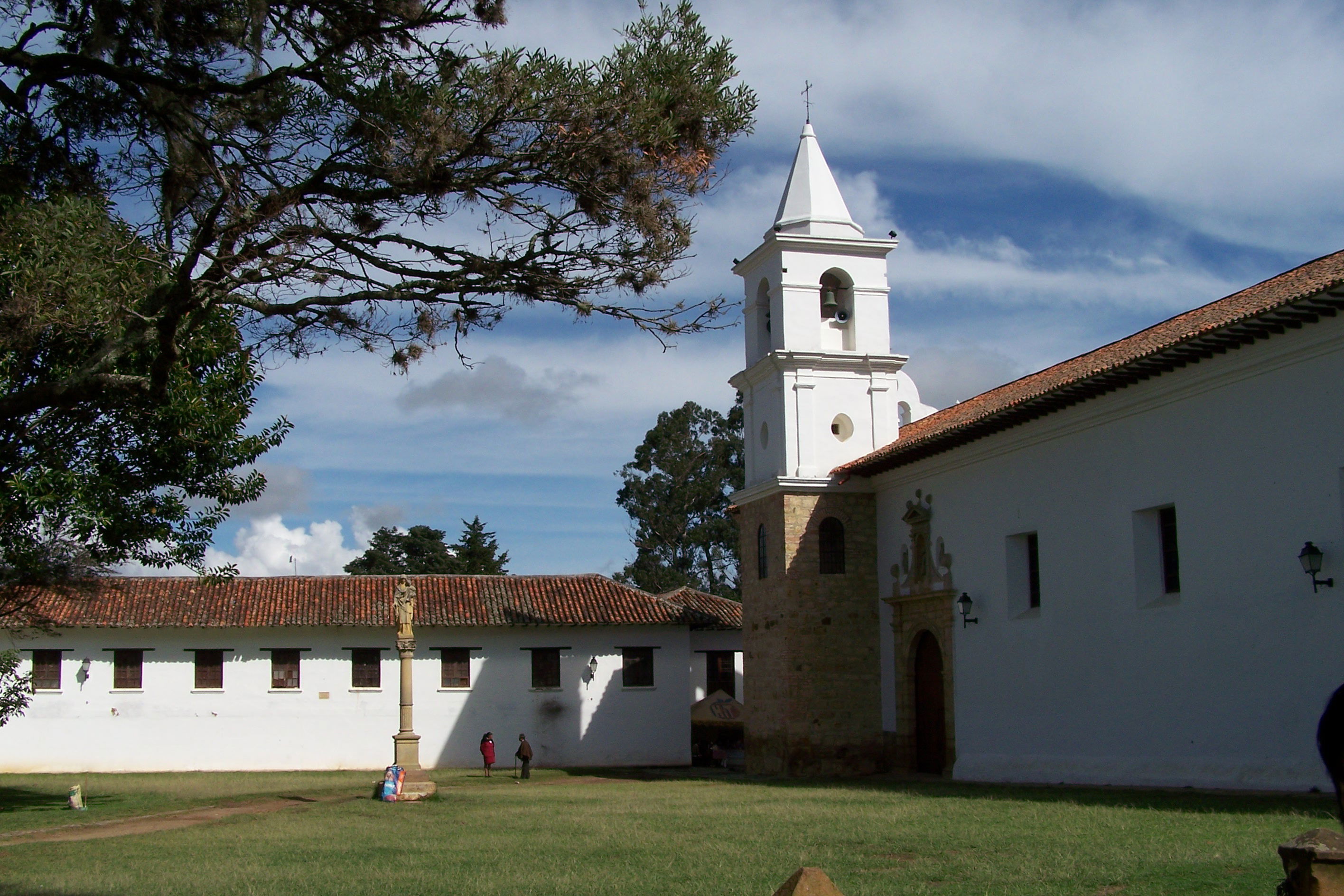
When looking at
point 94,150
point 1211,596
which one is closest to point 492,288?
point 94,150

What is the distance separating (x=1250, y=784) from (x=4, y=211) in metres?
14.4

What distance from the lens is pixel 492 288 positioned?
26.9 feet

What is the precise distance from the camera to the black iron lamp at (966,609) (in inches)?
841

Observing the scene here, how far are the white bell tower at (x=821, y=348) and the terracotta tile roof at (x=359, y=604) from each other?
7.64 metres

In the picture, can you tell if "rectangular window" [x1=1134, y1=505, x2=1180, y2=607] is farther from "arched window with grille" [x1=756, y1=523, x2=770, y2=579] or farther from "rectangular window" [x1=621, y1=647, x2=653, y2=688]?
"rectangular window" [x1=621, y1=647, x2=653, y2=688]

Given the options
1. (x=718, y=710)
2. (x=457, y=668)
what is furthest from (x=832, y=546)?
(x=457, y=668)

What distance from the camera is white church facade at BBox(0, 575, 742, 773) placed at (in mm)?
30234

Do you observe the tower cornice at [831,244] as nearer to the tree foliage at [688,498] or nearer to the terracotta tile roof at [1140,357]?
the terracotta tile roof at [1140,357]

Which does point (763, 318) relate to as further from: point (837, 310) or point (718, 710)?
point (718, 710)

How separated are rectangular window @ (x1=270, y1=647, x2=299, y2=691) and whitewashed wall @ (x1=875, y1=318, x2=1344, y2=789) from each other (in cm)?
1689

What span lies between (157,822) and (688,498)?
37.2m

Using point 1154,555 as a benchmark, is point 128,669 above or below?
below

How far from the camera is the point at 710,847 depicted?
11648 millimetres

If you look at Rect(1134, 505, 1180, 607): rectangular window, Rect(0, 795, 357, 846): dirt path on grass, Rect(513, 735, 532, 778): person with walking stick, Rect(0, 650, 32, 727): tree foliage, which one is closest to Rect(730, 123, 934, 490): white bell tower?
Rect(513, 735, 532, 778): person with walking stick
